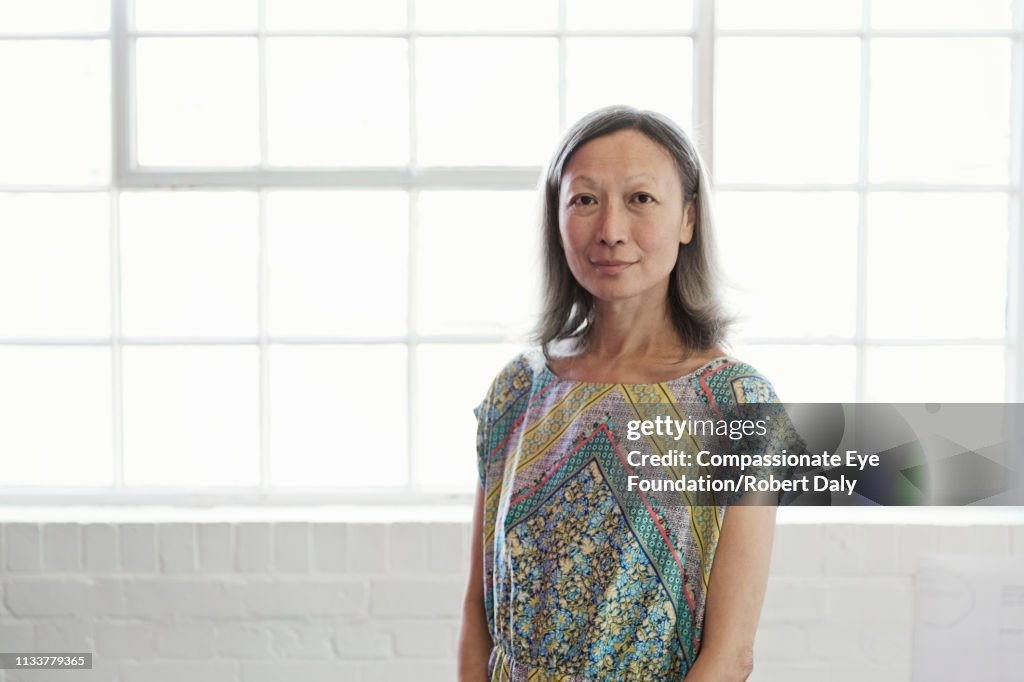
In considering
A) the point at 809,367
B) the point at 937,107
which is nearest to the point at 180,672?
the point at 809,367

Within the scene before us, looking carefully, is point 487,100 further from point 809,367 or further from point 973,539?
point 973,539

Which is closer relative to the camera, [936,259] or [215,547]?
[215,547]

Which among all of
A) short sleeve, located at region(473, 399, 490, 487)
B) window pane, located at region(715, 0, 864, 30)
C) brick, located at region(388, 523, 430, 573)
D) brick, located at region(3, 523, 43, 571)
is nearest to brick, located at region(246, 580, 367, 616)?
brick, located at region(388, 523, 430, 573)

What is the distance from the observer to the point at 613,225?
114cm

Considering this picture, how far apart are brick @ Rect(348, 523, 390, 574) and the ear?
117 centimetres

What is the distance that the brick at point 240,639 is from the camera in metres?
2.11

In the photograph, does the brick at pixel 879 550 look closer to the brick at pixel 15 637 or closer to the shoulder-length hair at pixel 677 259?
the shoulder-length hair at pixel 677 259

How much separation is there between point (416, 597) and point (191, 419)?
762 millimetres

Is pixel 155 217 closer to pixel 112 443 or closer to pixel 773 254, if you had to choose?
pixel 112 443

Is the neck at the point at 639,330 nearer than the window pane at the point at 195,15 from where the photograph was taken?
Yes

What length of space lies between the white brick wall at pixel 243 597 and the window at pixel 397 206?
194 mm

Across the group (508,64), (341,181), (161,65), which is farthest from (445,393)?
(161,65)

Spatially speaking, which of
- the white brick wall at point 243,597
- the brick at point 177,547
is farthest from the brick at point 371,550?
the brick at point 177,547

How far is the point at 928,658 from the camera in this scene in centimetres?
119
